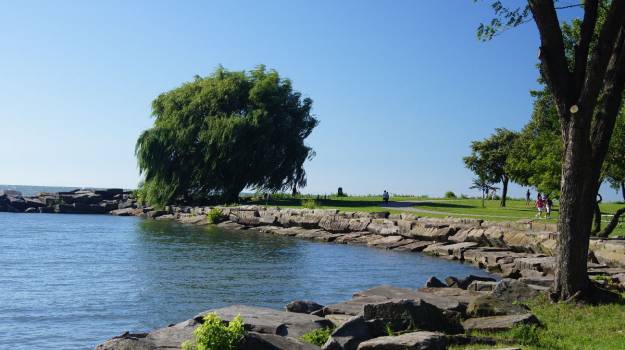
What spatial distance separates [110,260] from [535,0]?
762 inches

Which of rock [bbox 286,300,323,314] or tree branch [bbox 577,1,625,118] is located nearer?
Result: tree branch [bbox 577,1,625,118]

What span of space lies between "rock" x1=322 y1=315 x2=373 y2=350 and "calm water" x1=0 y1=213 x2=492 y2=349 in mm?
4983

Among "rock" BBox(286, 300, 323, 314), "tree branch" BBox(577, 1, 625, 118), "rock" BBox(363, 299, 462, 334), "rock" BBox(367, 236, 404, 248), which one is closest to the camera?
"rock" BBox(363, 299, 462, 334)

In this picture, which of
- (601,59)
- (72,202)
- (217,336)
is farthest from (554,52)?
(72,202)

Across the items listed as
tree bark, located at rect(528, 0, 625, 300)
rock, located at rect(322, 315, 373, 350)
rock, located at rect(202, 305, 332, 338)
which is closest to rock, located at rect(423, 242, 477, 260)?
tree bark, located at rect(528, 0, 625, 300)

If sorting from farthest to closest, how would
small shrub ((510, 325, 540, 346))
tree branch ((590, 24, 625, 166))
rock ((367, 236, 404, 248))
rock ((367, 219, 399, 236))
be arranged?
rock ((367, 219, 399, 236))
rock ((367, 236, 404, 248))
tree branch ((590, 24, 625, 166))
small shrub ((510, 325, 540, 346))

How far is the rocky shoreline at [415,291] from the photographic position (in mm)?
8633

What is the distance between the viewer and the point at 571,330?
9.64m

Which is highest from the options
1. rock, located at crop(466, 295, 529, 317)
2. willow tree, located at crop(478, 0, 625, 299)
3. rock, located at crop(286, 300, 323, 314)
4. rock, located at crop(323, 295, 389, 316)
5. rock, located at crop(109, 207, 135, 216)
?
willow tree, located at crop(478, 0, 625, 299)

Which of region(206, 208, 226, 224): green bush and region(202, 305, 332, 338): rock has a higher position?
region(206, 208, 226, 224): green bush

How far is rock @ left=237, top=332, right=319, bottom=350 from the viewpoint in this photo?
7645mm

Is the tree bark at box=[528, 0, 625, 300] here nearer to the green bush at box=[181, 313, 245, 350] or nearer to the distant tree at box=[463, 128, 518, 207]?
the green bush at box=[181, 313, 245, 350]

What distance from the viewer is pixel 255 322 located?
1002 centimetres

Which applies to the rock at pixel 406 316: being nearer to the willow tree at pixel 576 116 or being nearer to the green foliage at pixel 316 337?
the green foliage at pixel 316 337
